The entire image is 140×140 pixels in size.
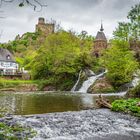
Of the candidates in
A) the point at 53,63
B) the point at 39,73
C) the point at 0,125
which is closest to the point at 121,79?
the point at 53,63

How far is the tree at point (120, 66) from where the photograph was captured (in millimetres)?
51406

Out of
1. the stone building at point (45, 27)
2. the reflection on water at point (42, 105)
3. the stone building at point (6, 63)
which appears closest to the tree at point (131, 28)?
the reflection on water at point (42, 105)

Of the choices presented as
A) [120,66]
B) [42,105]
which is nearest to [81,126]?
[42,105]

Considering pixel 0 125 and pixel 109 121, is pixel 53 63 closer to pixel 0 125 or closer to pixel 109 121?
pixel 109 121

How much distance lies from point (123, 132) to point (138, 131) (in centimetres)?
86

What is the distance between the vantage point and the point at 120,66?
171 feet

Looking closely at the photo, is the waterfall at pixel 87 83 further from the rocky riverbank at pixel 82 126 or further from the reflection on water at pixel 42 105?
the rocky riverbank at pixel 82 126

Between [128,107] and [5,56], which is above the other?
[5,56]

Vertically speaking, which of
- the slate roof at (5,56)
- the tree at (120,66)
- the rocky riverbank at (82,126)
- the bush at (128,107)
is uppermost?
the slate roof at (5,56)

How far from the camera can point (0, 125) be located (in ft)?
12.3

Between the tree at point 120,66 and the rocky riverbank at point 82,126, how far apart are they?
33061mm

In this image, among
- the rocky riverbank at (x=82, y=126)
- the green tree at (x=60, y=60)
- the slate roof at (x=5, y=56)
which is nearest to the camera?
the rocky riverbank at (x=82, y=126)

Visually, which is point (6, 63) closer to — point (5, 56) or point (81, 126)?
point (5, 56)

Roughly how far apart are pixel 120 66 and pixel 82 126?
1466 inches
